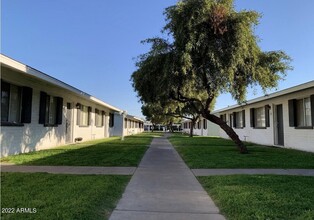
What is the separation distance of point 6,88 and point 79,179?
602cm

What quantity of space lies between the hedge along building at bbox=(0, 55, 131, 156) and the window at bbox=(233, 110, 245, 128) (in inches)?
520

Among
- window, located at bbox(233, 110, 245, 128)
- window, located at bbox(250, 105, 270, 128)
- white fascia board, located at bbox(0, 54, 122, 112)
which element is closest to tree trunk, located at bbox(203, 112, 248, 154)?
window, located at bbox(250, 105, 270, 128)

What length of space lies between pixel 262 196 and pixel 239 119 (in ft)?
80.7

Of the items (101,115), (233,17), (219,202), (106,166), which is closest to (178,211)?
(219,202)

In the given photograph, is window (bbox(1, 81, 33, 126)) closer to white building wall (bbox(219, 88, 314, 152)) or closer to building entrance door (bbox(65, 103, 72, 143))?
building entrance door (bbox(65, 103, 72, 143))

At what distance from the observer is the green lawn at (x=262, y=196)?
16.9 ft

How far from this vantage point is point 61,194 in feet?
20.5

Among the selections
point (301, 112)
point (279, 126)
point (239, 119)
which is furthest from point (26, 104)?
point (239, 119)

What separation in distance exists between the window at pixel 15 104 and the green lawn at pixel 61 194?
4.36m

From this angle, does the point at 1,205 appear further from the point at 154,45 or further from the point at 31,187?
the point at 154,45

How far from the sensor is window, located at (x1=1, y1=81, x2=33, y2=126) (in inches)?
472

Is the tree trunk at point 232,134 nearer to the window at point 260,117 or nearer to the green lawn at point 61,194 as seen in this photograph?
the window at point 260,117

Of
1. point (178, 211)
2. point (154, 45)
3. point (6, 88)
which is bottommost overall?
point (178, 211)

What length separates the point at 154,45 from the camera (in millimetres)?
14906
